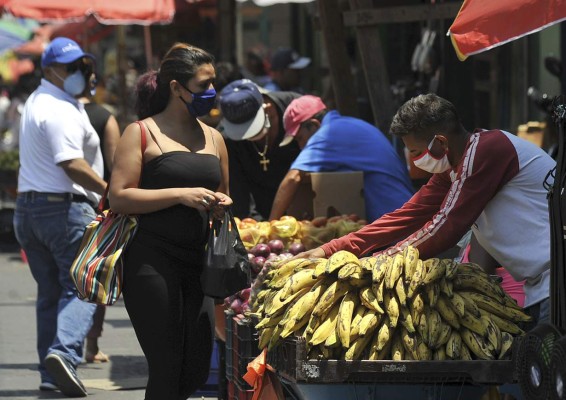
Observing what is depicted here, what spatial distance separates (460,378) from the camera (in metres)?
4.81

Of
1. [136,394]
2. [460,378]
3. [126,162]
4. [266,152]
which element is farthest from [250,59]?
[460,378]

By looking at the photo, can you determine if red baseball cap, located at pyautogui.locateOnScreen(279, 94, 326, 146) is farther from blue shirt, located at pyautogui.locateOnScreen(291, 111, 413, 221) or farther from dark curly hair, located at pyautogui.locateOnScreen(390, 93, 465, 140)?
dark curly hair, located at pyautogui.locateOnScreen(390, 93, 465, 140)

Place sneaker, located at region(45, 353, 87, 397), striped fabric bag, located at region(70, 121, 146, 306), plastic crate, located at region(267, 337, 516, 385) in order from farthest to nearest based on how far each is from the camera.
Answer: sneaker, located at region(45, 353, 87, 397) < striped fabric bag, located at region(70, 121, 146, 306) < plastic crate, located at region(267, 337, 516, 385)

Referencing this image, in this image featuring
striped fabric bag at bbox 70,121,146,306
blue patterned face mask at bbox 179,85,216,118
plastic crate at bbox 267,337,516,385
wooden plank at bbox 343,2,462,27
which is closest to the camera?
plastic crate at bbox 267,337,516,385

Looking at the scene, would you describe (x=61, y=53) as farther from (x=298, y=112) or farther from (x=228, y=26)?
(x=228, y=26)

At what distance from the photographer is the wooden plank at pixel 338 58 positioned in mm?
9766

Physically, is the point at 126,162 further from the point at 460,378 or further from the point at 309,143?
the point at 309,143

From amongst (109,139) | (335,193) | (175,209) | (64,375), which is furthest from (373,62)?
(175,209)

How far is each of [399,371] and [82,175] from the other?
3.50 meters

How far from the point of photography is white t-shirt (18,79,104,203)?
7.80 meters

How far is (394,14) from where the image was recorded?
8.94 m

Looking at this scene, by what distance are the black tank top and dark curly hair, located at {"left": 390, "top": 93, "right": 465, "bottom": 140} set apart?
0.98 metres

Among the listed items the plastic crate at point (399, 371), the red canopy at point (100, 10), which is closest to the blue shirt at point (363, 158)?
the plastic crate at point (399, 371)

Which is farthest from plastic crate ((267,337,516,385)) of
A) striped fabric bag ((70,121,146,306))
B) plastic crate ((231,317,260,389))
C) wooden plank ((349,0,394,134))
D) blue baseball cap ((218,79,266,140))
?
wooden plank ((349,0,394,134))
